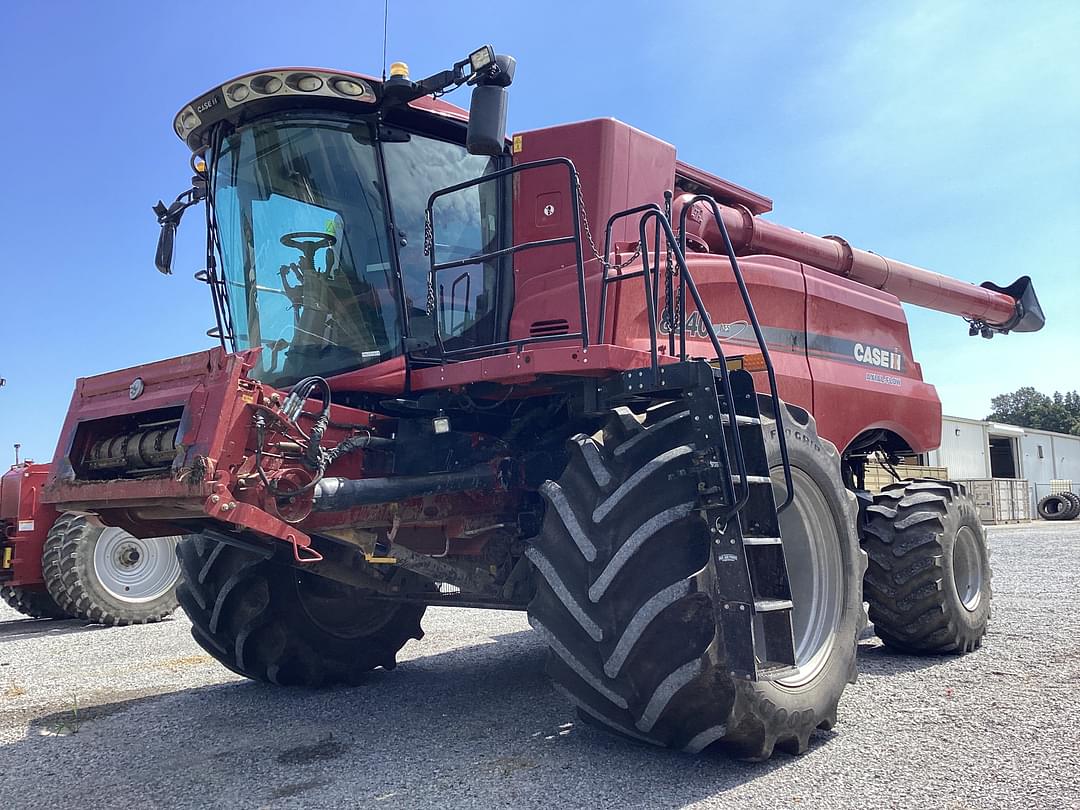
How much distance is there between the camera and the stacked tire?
31062 millimetres

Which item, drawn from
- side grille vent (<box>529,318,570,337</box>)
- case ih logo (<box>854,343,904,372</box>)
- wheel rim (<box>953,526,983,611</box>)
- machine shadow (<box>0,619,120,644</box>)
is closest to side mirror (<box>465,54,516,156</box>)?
side grille vent (<box>529,318,570,337</box>)

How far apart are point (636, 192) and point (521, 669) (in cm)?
328

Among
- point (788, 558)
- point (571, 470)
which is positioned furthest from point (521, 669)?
point (571, 470)

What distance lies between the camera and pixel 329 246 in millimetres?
4832

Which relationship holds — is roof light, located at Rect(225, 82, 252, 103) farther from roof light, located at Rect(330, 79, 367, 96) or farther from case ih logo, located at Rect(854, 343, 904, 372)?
case ih logo, located at Rect(854, 343, 904, 372)

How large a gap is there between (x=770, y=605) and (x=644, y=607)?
0.57 metres

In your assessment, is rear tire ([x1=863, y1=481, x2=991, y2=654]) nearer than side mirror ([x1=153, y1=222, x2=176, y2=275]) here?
Result: No

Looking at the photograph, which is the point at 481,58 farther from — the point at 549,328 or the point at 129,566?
the point at 129,566

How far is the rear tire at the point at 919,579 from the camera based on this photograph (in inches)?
237

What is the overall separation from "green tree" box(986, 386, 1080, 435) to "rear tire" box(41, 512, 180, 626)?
77.4 meters

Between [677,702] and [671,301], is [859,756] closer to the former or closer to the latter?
[677,702]

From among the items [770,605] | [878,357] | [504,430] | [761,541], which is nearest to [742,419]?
[761,541]

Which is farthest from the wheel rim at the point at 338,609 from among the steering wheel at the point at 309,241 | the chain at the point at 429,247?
the steering wheel at the point at 309,241

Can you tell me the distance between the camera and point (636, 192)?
212 inches
